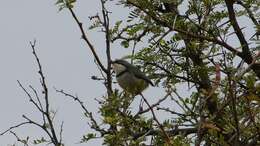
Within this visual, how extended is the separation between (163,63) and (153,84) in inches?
10.0

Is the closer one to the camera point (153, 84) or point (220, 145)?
point (220, 145)

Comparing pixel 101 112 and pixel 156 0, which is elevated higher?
pixel 156 0

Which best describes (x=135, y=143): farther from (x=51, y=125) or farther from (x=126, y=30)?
(x=126, y=30)

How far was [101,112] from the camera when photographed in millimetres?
3111

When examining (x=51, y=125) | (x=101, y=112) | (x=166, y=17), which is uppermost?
(x=166, y=17)

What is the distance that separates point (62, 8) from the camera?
4129 millimetres

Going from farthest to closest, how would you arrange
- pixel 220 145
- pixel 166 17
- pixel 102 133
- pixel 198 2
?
pixel 198 2
pixel 166 17
pixel 102 133
pixel 220 145

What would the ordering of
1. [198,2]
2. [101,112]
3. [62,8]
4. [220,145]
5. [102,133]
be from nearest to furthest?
[220,145], [101,112], [102,133], [62,8], [198,2]

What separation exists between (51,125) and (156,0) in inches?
47.2

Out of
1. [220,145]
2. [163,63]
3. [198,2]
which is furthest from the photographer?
[163,63]

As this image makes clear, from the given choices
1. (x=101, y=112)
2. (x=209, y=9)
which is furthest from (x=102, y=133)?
(x=209, y=9)

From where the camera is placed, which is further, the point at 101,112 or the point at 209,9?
the point at 209,9

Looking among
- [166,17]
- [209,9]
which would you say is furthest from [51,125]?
[209,9]

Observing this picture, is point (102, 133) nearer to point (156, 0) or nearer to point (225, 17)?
point (156, 0)
